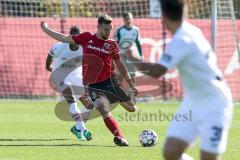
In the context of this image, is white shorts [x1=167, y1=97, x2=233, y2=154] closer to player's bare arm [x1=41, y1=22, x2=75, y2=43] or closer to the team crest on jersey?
player's bare arm [x1=41, y1=22, x2=75, y2=43]

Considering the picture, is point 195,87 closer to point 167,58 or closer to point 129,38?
point 167,58

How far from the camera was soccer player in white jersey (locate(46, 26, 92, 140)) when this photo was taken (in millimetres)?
13356

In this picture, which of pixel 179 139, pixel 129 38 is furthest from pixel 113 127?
pixel 129 38

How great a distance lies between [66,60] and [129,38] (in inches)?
248

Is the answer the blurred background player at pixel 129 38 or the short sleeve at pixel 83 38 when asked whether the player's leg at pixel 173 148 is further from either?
the blurred background player at pixel 129 38

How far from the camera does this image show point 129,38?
20844 millimetres

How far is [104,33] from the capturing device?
1234 cm

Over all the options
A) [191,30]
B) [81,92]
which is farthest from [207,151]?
[81,92]

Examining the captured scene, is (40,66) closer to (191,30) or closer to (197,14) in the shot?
(197,14)

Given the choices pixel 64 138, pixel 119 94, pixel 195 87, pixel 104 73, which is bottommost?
pixel 64 138

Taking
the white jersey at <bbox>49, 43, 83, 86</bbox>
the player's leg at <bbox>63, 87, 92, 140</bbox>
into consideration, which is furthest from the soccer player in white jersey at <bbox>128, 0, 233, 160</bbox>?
the white jersey at <bbox>49, 43, 83, 86</bbox>

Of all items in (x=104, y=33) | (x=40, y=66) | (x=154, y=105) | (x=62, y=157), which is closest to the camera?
(x=62, y=157)

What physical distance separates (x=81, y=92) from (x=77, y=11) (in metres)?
9.66

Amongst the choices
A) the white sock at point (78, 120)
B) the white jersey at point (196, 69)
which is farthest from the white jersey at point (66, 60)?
the white jersey at point (196, 69)
